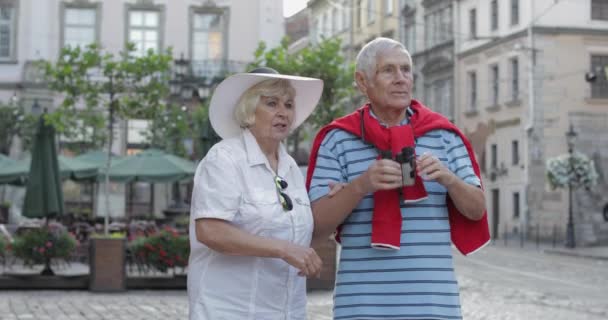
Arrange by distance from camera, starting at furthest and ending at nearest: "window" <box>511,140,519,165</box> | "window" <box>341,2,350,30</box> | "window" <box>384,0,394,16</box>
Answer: "window" <box>341,2,350,30</box>
"window" <box>384,0,394,16</box>
"window" <box>511,140,519,165</box>

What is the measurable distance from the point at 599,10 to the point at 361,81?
4311 cm

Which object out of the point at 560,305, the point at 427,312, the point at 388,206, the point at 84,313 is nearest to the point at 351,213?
the point at 388,206

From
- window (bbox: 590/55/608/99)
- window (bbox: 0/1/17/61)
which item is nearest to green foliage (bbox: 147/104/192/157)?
window (bbox: 0/1/17/61)

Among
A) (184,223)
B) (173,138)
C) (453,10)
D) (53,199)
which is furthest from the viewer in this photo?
(453,10)

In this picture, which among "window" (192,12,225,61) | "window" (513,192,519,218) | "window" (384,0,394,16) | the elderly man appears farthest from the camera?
"window" (384,0,394,16)

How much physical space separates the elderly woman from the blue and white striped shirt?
194 millimetres

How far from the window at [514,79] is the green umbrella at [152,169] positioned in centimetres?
2293

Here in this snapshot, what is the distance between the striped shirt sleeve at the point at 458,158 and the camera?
423cm

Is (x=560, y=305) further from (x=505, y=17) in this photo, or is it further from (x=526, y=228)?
(x=505, y=17)

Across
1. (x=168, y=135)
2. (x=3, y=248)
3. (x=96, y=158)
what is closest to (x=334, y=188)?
(x=3, y=248)

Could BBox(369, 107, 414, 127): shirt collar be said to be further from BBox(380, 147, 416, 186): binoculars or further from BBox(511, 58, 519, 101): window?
BBox(511, 58, 519, 101): window

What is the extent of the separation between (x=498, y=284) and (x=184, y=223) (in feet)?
21.4

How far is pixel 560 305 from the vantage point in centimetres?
1555

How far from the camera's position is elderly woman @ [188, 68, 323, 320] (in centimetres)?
389
